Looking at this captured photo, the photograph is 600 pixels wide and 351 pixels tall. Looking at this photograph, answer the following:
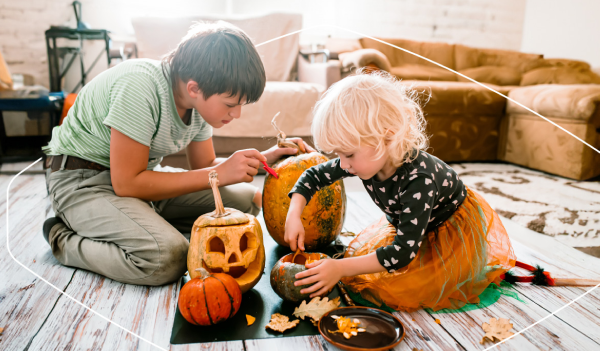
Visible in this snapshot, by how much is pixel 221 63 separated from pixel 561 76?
3619 mm

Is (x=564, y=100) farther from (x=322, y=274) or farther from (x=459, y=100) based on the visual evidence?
(x=322, y=274)

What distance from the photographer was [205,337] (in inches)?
38.0

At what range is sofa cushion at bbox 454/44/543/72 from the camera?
12.9 ft

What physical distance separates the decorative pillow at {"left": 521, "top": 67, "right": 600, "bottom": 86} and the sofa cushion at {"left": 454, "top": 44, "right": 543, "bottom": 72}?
0.64 feet

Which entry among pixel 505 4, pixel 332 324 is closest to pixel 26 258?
pixel 332 324

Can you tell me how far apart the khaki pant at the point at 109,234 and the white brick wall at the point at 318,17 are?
2.84 metres

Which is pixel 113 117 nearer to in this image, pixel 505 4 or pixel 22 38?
pixel 22 38

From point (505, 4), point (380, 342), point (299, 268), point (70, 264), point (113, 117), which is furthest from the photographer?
point (505, 4)

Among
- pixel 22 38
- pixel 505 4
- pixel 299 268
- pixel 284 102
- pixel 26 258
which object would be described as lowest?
pixel 26 258

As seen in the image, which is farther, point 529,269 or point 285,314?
point 529,269

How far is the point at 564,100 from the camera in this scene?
279 cm

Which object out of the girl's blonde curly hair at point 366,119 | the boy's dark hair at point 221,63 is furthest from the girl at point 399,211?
the boy's dark hair at point 221,63

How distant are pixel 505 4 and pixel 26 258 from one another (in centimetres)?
534

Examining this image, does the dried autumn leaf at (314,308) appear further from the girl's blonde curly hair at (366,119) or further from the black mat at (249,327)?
the girl's blonde curly hair at (366,119)
